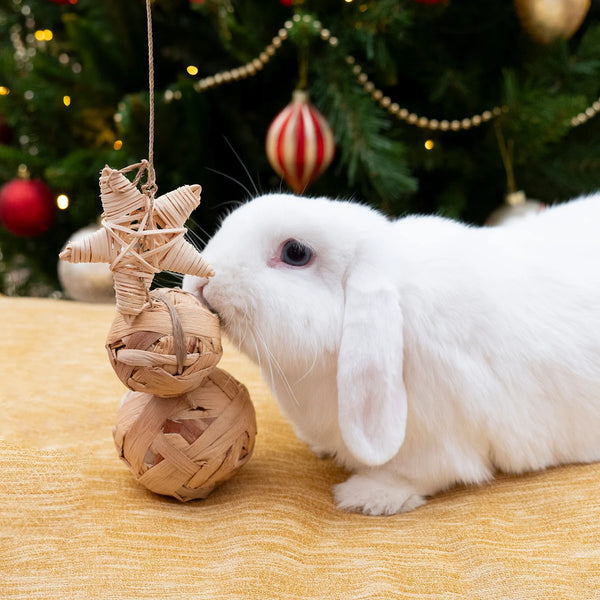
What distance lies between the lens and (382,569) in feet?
2.85

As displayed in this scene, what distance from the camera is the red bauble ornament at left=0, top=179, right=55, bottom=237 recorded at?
225cm

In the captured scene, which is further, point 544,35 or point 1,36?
point 1,36

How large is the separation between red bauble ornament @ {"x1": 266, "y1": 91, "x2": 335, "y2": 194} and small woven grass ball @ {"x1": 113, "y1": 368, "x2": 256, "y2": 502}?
95 cm

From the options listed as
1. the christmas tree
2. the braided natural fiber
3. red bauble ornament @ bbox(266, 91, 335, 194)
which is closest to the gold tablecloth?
the braided natural fiber

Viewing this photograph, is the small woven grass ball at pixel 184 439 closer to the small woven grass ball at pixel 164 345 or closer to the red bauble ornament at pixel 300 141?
the small woven grass ball at pixel 164 345

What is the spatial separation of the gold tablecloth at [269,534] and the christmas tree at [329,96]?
3.29 ft

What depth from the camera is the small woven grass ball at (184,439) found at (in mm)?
1001

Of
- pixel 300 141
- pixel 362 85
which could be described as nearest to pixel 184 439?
pixel 300 141

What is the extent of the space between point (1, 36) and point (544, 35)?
1992 mm

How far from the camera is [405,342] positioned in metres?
1.04

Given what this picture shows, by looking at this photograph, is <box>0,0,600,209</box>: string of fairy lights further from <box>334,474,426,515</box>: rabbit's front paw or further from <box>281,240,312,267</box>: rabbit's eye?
<box>334,474,426,515</box>: rabbit's front paw

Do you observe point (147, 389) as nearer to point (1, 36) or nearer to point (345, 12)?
point (345, 12)

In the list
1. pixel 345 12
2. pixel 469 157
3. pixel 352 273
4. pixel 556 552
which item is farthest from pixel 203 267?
pixel 469 157

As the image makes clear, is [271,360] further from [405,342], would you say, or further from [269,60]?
[269,60]
